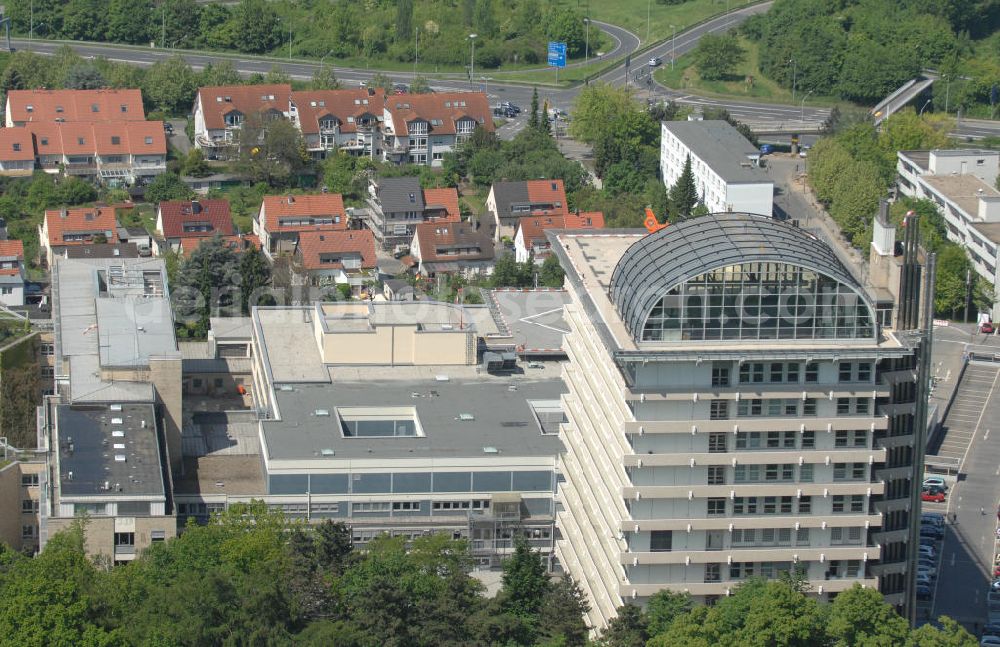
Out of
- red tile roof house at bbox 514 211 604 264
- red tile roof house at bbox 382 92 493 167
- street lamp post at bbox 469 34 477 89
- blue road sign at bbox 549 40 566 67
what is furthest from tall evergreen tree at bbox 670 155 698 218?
blue road sign at bbox 549 40 566 67

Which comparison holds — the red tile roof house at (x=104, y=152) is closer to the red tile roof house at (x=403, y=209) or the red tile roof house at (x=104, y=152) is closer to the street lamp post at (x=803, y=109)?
the red tile roof house at (x=403, y=209)

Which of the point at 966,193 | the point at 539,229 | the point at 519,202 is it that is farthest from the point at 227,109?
the point at 966,193

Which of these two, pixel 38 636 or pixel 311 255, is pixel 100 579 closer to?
pixel 38 636

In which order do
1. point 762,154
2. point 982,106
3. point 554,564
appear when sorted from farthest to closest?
point 982,106 < point 762,154 < point 554,564

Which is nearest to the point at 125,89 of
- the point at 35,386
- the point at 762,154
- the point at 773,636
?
the point at 762,154

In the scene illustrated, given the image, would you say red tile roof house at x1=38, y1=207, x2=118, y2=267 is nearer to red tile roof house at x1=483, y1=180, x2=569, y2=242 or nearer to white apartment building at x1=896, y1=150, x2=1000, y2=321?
red tile roof house at x1=483, y1=180, x2=569, y2=242
